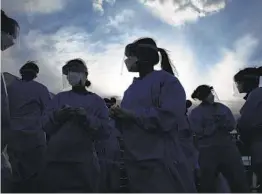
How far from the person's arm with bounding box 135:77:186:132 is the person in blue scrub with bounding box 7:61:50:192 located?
2.05 metres

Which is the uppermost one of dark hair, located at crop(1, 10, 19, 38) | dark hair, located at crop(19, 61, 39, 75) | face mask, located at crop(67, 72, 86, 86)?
dark hair, located at crop(1, 10, 19, 38)

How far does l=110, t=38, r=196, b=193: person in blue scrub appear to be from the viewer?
2934 millimetres

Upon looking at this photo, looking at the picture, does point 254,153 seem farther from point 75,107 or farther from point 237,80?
point 75,107

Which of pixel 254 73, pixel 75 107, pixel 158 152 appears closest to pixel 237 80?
pixel 254 73

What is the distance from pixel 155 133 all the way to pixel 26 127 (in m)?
2.16

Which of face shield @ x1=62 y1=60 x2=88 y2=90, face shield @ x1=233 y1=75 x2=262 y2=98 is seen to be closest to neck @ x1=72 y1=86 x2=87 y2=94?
face shield @ x1=62 y1=60 x2=88 y2=90

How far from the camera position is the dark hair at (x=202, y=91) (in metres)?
5.55

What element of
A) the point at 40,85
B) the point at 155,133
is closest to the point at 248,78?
the point at 40,85

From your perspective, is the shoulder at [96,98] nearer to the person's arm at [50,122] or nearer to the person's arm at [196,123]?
the person's arm at [50,122]

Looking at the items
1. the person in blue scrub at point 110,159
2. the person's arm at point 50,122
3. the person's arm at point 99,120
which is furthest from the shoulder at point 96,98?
the person in blue scrub at point 110,159

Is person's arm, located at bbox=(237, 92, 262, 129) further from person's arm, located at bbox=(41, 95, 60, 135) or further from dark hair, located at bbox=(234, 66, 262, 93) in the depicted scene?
person's arm, located at bbox=(41, 95, 60, 135)

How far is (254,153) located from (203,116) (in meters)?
1.09

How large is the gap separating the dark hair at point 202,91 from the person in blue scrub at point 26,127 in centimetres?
163

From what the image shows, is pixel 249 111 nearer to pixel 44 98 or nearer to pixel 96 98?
pixel 96 98
